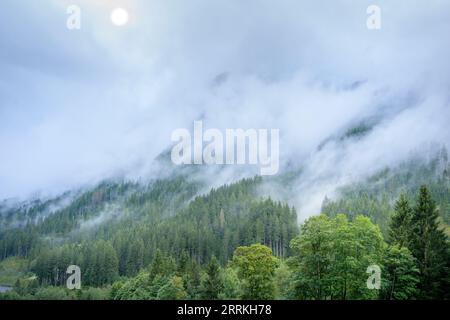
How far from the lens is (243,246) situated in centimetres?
4859

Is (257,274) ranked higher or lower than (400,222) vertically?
lower

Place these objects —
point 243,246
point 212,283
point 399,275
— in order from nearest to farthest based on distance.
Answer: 1. point 399,275
2. point 212,283
3. point 243,246

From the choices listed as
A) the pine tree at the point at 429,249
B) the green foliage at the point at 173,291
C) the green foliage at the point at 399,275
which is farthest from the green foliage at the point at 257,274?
the pine tree at the point at 429,249

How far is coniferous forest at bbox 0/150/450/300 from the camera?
99.9ft

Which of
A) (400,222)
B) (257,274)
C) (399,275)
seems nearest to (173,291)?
(257,274)

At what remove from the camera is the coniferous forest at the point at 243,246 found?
3045 cm

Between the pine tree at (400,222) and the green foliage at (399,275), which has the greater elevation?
the pine tree at (400,222)

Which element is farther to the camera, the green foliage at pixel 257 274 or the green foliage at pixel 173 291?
the green foliage at pixel 173 291

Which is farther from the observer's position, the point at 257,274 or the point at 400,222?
the point at 400,222

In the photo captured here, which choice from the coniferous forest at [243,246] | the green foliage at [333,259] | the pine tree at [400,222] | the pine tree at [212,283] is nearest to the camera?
the green foliage at [333,259]

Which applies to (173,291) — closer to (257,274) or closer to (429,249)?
(257,274)

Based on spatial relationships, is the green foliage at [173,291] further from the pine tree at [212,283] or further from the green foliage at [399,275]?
the green foliage at [399,275]

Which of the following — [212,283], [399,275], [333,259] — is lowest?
[212,283]
